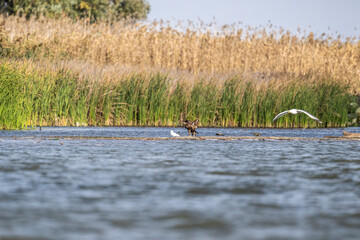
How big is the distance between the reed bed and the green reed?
531 cm

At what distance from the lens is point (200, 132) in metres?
17.7

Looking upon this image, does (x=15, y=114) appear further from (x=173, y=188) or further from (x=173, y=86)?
(x=173, y=188)

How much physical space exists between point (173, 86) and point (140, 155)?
960cm

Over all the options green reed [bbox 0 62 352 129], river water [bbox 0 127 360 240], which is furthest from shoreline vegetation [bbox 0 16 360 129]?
river water [bbox 0 127 360 240]

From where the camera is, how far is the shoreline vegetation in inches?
734

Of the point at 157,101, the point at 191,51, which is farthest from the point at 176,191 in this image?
the point at 191,51

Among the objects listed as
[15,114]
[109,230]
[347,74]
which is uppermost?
[347,74]

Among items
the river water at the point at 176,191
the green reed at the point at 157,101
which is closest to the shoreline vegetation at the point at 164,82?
the green reed at the point at 157,101

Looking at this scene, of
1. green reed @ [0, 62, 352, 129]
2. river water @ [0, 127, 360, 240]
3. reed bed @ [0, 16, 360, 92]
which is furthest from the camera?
reed bed @ [0, 16, 360, 92]

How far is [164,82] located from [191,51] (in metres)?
9.14

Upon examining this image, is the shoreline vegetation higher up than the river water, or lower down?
higher up

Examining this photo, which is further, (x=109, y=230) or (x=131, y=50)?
(x=131, y=50)

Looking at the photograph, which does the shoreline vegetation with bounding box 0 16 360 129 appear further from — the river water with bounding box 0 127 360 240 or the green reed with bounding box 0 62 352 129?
the river water with bounding box 0 127 360 240

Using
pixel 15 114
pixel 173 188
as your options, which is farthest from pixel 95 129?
pixel 173 188
